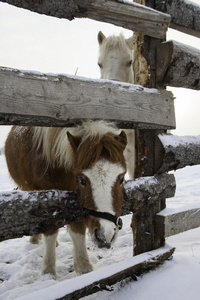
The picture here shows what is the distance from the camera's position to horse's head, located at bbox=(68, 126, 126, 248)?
1827 millimetres

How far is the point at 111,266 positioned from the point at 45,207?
768 mm

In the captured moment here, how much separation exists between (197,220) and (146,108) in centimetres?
139

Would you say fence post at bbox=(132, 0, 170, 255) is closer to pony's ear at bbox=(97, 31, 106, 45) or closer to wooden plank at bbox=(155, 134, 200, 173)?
wooden plank at bbox=(155, 134, 200, 173)

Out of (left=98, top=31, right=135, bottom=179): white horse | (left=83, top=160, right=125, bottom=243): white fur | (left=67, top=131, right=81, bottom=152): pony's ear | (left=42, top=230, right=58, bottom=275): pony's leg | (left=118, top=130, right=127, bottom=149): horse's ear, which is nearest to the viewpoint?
(left=83, top=160, right=125, bottom=243): white fur

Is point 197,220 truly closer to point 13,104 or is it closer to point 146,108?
point 146,108

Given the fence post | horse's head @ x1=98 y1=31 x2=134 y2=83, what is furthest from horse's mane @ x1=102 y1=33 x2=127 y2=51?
the fence post

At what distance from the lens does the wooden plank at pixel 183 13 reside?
247cm

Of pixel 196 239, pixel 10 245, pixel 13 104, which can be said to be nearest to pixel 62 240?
pixel 10 245

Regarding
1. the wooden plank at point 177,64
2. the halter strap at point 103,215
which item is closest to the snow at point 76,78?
the wooden plank at point 177,64

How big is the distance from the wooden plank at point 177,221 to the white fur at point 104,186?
2.66ft

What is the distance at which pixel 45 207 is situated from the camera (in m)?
1.80

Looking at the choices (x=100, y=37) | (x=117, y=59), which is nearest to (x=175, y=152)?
(x=117, y=59)

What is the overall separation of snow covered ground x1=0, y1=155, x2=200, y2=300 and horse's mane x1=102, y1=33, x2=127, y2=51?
316 cm

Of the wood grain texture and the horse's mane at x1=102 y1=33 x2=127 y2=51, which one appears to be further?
the horse's mane at x1=102 y1=33 x2=127 y2=51
